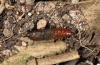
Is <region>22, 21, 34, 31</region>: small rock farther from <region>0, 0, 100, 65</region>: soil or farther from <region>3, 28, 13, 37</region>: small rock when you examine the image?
<region>3, 28, 13, 37</region>: small rock

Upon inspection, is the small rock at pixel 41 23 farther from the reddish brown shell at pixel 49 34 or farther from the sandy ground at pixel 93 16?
the sandy ground at pixel 93 16

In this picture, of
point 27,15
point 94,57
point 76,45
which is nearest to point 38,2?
point 27,15

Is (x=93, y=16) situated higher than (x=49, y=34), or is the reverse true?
(x=93, y=16)

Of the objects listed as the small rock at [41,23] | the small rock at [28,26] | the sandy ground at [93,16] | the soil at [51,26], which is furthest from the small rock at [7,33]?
the sandy ground at [93,16]

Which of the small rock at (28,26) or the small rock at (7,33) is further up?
the small rock at (28,26)

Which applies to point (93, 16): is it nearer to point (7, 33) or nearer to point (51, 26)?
point (51, 26)

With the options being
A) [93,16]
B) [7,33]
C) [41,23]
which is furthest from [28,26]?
[93,16]

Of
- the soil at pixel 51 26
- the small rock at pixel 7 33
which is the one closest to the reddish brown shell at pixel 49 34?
the soil at pixel 51 26

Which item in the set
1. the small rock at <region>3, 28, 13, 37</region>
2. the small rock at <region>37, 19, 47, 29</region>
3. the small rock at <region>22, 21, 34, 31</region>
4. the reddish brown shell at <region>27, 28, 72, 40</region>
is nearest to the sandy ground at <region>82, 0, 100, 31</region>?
the reddish brown shell at <region>27, 28, 72, 40</region>
